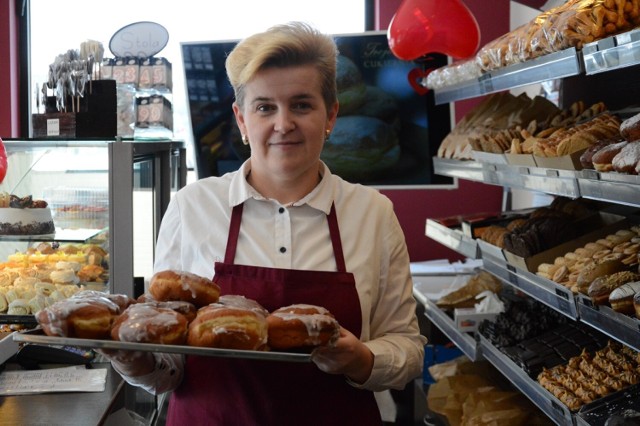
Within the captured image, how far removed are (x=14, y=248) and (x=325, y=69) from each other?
1580 millimetres

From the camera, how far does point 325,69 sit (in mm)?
1887

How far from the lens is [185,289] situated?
1.61m

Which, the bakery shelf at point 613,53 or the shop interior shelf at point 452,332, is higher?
the bakery shelf at point 613,53

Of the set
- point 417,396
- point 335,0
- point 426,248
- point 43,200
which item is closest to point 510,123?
point 417,396

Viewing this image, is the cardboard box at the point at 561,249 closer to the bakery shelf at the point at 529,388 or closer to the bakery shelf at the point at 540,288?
the bakery shelf at the point at 540,288

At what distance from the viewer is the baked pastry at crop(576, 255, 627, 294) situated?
2260 mm

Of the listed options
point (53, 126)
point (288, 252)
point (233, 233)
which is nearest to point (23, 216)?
point (53, 126)

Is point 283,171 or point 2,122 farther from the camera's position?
point 2,122

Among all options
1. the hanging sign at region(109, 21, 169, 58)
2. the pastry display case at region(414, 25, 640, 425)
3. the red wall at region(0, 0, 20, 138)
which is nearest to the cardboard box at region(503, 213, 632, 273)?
the pastry display case at region(414, 25, 640, 425)

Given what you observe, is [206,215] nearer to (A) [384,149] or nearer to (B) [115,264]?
(B) [115,264]

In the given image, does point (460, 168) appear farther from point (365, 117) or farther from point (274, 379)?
point (274, 379)

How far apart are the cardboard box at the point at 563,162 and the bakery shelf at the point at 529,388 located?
69 centimetres

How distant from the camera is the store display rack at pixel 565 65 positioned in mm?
1878

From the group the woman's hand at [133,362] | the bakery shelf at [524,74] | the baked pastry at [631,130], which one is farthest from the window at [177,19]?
the woman's hand at [133,362]
